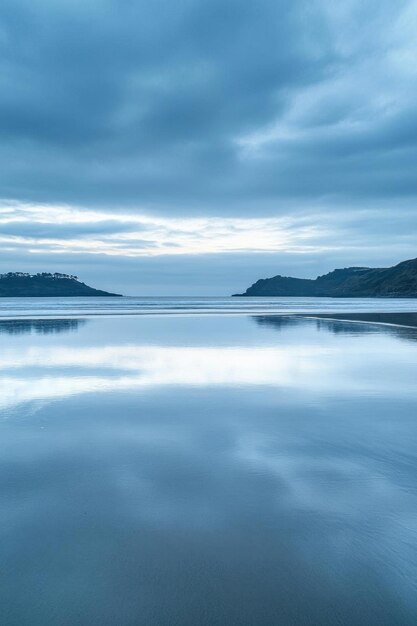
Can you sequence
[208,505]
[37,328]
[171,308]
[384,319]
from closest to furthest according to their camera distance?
[208,505]
[37,328]
[384,319]
[171,308]

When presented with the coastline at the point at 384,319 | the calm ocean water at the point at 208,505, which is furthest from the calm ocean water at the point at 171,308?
the calm ocean water at the point at 208,505

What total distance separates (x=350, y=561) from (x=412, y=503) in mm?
1285

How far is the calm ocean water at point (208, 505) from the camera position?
319cm

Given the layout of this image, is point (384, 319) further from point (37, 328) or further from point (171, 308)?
point (171, 308)

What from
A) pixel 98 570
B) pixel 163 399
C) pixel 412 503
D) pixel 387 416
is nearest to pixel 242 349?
pixel 163 399

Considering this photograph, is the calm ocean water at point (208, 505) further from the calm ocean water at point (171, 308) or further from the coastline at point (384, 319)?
the calm ocean water at point (171, 308)

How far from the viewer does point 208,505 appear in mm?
4520

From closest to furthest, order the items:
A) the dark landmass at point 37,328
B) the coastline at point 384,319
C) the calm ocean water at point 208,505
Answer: the calm ocean water at point 208,505, the dark landmass at point 37,328, the coastline at point 384,319

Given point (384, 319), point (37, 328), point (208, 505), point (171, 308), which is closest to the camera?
point (208, 505)

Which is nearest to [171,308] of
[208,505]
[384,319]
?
[384,319]

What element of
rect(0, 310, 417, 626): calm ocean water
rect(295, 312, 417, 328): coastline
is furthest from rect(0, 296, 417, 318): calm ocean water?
rect(0, 310, 417, 626): calm ocean water

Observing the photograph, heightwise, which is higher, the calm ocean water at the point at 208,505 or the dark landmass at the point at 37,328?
the calm ocean water at the point at 208,505

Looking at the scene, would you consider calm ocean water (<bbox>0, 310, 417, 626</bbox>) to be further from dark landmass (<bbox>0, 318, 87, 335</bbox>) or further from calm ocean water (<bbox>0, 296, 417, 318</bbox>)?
calm ocean water (<bbox>0, 296, 417, 318</bbox>)

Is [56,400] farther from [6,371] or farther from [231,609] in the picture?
[231,609]
